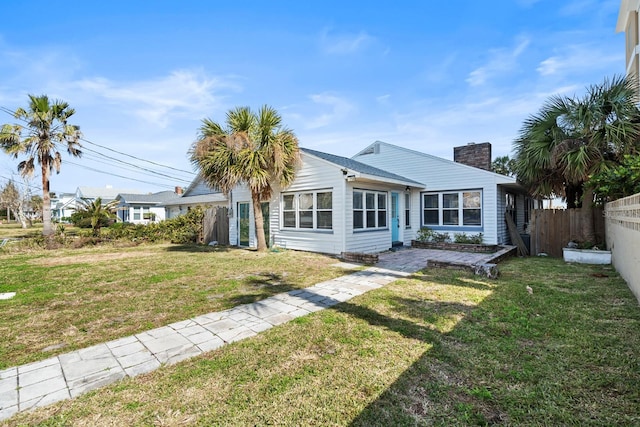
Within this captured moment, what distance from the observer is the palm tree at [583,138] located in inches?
319

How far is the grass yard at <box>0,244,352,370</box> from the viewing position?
374 cm

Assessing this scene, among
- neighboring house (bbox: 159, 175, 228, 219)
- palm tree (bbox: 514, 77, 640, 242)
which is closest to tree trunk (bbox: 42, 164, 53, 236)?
neighboring house (bbox: 159, 175, 228, 219)

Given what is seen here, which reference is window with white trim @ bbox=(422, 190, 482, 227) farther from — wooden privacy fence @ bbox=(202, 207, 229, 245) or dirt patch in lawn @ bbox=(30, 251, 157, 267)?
dirt patch in lawn @ bbox=(30, 251, 157, 267)

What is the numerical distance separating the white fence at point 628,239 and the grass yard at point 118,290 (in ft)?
17.2

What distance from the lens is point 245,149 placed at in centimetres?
1020

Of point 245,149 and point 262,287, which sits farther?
point 245,149

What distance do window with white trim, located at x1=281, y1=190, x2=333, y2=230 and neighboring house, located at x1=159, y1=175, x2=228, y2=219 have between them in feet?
20.9

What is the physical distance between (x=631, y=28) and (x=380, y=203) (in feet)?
41.3

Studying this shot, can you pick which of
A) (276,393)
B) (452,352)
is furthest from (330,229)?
(276,393)

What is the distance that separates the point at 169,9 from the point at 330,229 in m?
8.41

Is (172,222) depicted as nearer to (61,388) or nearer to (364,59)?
(364,59)

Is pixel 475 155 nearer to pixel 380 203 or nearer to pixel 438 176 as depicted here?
pixel 438 176

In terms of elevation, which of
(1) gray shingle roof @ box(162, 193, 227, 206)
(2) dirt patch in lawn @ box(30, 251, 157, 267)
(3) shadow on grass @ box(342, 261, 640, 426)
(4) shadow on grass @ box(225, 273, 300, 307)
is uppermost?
(1) gray shingle roof @ box(162, 193, 227, 206)

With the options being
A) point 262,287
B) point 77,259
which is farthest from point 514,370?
point 77,259
